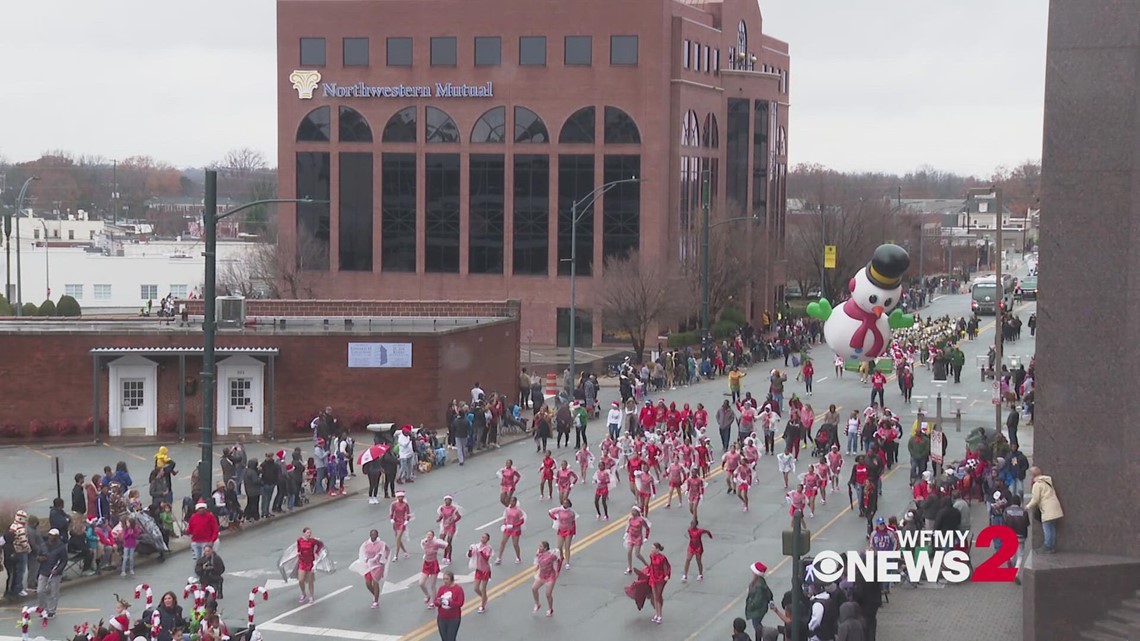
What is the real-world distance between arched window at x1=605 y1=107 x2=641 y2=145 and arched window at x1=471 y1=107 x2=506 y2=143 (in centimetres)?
501

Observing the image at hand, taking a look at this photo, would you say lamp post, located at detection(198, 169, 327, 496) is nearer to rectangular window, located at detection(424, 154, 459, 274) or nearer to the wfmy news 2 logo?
the wfmy news 2 logo

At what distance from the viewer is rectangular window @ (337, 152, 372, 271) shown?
252 feet

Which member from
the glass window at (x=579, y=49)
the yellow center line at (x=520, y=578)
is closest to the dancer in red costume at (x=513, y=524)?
the yellow center line at (x=520, y=578)

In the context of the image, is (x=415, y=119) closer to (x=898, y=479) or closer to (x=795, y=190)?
(x=898, y=479)

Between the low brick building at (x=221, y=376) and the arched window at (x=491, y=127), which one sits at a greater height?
A: the arched window at (x=491, y=127)

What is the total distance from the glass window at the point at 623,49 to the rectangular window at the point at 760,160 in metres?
12.1

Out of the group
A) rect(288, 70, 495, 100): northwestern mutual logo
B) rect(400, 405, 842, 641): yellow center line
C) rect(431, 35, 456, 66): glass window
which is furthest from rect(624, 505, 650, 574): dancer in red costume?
rect(431, 35, 456, 66): glass window

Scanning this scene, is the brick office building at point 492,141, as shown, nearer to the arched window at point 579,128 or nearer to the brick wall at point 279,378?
the arched window at point 579,128

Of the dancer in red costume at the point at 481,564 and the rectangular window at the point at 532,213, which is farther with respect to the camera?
the rectangular window at the point at 532,213

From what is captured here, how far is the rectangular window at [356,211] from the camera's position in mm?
76688

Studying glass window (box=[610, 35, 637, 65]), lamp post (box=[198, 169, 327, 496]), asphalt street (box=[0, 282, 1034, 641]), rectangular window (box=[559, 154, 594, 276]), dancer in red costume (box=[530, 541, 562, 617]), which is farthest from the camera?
rectangular window (box=[559, 154, 594, 276])

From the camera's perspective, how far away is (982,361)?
57.1 meters

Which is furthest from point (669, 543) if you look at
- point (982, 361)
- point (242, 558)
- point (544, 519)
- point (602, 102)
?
point (602, 102)

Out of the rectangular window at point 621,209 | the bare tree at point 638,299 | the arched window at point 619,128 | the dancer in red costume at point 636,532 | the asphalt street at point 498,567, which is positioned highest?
the arched window at point 619,128
